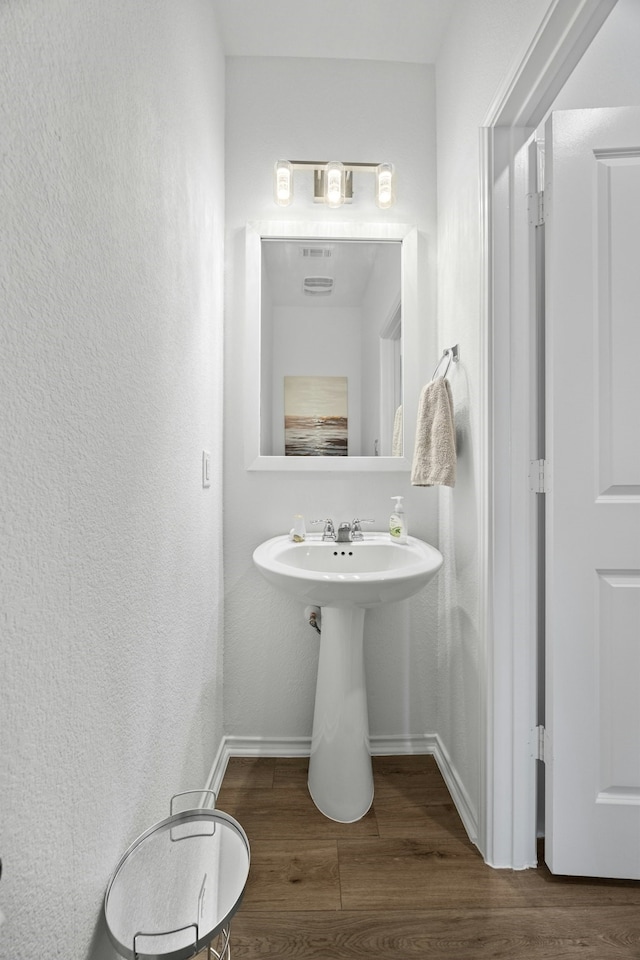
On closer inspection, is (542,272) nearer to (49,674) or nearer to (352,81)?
(352,81)

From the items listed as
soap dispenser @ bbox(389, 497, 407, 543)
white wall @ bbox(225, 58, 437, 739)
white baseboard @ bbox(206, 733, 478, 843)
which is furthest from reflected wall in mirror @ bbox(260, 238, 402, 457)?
white baseboard @ bbox(206, 733, 478, 843)

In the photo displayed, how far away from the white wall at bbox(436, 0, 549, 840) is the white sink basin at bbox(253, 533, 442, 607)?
163 millimetres

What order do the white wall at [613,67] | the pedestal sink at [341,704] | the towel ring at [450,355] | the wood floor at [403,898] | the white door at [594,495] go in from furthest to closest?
the towel ring at [450,355]
the pedestal sink at [341,704]
the white wall at [613,67]
the white door at [594,495]
the wood floor at [403,898]

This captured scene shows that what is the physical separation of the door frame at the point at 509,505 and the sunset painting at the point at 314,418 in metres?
0.66

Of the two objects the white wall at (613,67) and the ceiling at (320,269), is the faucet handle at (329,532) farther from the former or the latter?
the white wall at (613,67)

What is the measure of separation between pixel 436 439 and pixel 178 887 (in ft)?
4.07

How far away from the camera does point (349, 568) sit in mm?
1688

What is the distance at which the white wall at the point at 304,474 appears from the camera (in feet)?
5.98

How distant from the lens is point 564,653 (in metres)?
1.25

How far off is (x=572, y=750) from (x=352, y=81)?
2.33 m

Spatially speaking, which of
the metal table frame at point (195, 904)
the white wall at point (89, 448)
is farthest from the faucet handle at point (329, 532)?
the metal table frame at point (195, 904)

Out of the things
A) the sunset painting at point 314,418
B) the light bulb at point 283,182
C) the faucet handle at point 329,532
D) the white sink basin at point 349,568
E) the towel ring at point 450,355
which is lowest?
the white sink basin at point 349,568

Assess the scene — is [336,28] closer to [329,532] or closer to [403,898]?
[329,532]

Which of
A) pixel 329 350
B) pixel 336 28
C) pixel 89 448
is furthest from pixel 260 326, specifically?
pixel 89 448
